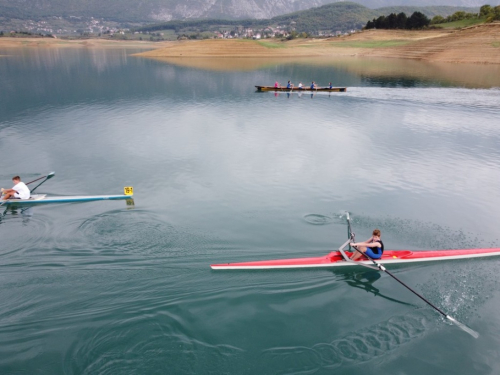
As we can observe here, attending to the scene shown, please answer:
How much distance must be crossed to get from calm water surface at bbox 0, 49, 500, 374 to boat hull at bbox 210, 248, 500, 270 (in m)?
0.31

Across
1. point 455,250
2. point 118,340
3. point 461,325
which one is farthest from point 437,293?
point 118,340

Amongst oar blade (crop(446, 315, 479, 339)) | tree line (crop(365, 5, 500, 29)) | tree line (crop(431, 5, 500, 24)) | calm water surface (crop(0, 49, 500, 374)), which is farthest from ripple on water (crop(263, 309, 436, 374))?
tree line (crop(365, 5, 500, 29))

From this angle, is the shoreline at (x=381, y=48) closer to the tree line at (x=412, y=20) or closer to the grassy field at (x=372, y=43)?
the grassy field at (x=372, y=43)

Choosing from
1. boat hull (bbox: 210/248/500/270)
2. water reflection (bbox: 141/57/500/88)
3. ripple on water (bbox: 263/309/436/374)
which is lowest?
ripple on water (bbox: 263/309/436/374)

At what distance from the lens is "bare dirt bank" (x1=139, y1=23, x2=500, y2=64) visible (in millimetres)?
79750

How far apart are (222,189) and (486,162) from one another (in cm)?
1832

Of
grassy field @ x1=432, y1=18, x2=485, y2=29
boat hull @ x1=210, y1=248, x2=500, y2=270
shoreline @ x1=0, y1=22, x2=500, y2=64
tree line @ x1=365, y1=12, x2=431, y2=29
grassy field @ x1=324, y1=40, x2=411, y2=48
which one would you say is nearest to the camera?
boat hull @ x1=210, y1=248, x2=500, y2=270

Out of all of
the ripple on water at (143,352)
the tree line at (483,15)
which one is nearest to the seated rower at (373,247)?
the ripple on water at (143,352)

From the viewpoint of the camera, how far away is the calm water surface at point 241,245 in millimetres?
8875

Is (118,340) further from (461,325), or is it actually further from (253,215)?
(461,325)

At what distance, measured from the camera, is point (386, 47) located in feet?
336

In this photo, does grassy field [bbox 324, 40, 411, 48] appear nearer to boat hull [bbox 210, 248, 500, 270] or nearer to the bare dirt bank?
the bare dirt bank

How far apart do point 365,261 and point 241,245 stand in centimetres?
468

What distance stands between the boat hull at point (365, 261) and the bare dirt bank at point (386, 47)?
84.7 meters
